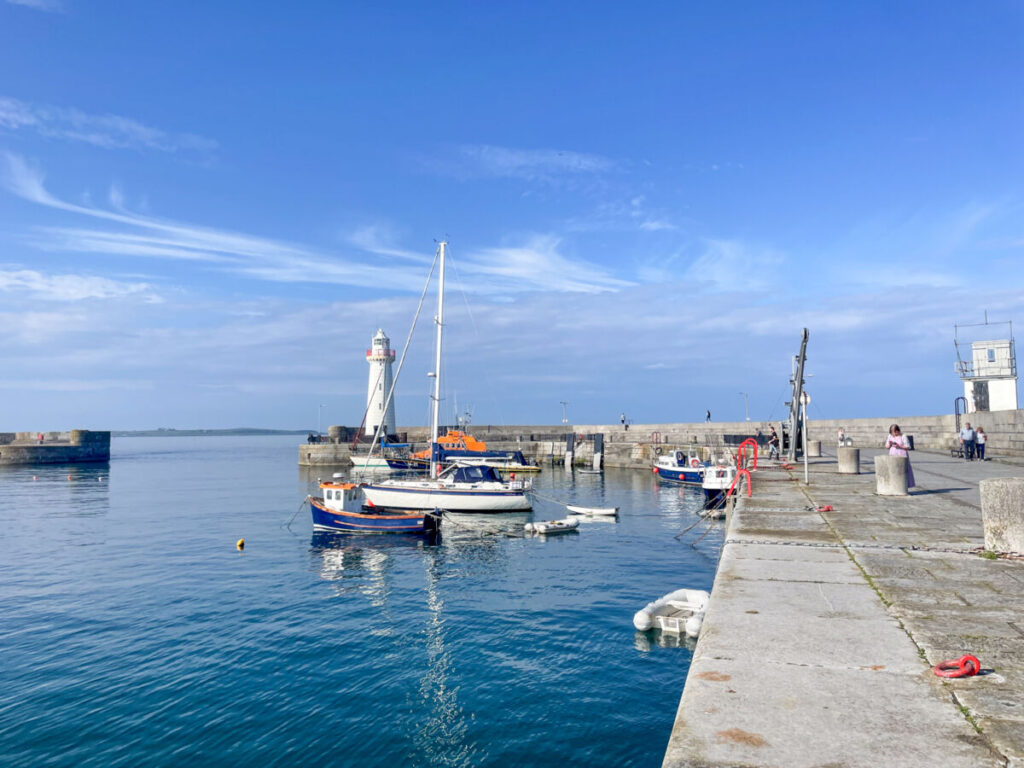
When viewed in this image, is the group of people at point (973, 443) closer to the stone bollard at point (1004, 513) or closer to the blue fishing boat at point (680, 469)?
the blue fishing boat at point (680, 469)

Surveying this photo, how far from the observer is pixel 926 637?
17.4ft

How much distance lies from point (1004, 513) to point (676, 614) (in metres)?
7.45

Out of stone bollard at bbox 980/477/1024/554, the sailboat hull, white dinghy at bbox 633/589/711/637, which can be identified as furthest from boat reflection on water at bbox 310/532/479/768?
stone bollard at bbox 980/477/1024/554

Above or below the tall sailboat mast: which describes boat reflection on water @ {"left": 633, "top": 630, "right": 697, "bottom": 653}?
below

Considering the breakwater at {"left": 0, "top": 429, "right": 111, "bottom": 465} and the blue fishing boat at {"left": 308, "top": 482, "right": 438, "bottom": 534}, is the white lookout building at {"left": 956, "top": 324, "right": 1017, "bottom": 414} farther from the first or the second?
the breakwater at {"left": 0, "top": 429, "right": 111, "bottom": 465}

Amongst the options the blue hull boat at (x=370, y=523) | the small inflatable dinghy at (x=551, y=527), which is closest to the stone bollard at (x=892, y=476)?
the small inflatable dinghy at (x=551, y=527)

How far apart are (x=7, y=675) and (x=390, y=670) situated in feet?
25.4

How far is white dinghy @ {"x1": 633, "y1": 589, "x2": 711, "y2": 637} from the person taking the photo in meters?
13.8

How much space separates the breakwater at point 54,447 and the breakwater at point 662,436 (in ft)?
104

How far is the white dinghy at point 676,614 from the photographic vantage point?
45.2ft

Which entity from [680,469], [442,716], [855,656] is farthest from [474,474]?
[855,656]

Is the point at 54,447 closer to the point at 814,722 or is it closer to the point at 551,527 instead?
the point at 551,527

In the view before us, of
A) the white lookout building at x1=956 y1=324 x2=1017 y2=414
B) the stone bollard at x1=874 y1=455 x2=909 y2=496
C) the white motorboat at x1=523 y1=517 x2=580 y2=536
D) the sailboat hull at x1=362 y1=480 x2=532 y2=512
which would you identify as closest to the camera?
the stone bollard at x1=874 y1=455 x2=909 y2=496

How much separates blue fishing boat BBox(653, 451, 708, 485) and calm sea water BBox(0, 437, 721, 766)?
19.1 metres
